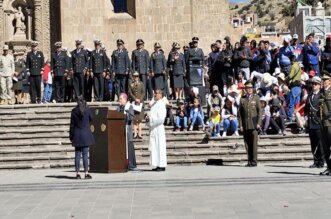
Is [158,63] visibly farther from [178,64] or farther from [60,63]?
[60,63]

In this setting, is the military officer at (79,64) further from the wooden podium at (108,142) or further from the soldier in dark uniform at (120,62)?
the wooden podium at (108,142)

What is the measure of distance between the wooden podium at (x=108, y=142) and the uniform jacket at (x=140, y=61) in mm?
5363

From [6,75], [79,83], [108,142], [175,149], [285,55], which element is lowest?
[175,149]

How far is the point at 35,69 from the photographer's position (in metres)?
21.2

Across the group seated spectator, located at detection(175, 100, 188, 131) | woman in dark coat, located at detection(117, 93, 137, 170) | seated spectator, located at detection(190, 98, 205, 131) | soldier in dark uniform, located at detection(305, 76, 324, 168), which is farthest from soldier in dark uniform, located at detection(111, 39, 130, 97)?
soldier in dark uniform, located at detection(305, 76, 324, 168)

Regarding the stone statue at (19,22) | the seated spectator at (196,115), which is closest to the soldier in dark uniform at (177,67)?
the seated spectator at (196,115)

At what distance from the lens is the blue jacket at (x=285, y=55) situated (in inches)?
806

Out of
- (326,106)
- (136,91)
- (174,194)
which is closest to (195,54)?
(136,91)

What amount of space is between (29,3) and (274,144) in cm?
1865

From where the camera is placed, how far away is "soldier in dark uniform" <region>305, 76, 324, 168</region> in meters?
14.4

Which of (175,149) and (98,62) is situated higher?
(98,62)

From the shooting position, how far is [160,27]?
90.9 ft

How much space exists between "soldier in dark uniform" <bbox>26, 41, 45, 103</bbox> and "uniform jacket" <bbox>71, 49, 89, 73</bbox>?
903 mm

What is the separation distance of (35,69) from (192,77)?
4.53 meters
